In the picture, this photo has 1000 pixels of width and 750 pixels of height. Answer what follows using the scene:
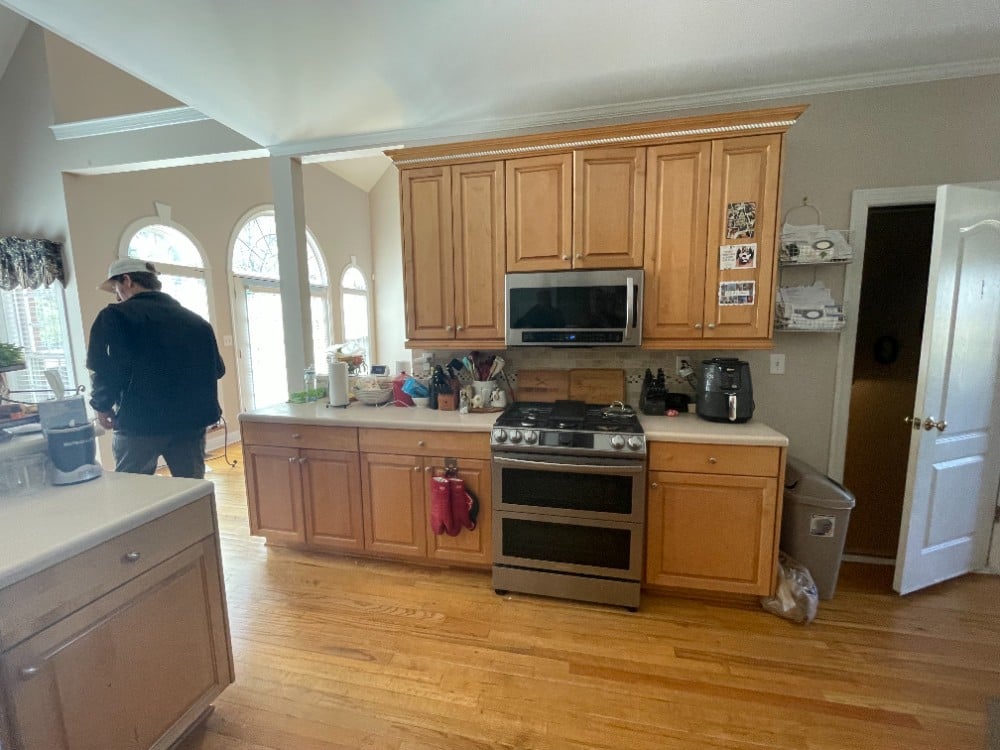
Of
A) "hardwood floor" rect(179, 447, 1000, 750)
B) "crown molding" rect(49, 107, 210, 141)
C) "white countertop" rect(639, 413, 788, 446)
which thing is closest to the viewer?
"hardwood floor" rect(179, 447, 1000, 750)

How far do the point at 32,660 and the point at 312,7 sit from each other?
7.29 ft

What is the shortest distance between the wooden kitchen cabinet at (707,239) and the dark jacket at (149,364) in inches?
93.0

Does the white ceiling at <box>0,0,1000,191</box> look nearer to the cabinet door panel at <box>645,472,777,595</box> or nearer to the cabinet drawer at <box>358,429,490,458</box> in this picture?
the cabinet drawer at <box>358,429,490,458</box>

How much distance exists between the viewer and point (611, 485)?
6.36ft

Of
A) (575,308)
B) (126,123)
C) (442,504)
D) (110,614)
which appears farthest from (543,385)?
(126,123)

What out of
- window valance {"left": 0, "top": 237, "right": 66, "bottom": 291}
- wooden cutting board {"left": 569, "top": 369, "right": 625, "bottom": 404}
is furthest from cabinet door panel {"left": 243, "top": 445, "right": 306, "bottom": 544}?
window valance {"left": 0, "top": 237, "right": 66, "bottom": 291}

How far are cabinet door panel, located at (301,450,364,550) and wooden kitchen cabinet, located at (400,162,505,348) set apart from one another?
84 cm

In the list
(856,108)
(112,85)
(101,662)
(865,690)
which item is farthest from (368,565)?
(112,85)

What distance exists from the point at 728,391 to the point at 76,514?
98.2 inches

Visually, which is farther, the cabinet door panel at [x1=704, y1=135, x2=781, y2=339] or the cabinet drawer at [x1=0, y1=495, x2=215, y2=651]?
the cabinet door panel at [x1=704, y1=135, x2=781, y2=339]

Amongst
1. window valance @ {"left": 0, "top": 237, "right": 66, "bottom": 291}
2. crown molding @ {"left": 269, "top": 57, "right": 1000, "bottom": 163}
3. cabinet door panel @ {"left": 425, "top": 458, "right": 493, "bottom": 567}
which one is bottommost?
cabinet door panel @ {"left": 425, "top": 458, "right": 493, "bottom": 567}

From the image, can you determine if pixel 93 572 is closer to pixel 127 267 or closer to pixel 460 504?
pixel 460 504

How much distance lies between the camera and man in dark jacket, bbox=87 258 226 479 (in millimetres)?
1906

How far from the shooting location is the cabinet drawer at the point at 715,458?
1850 mm
